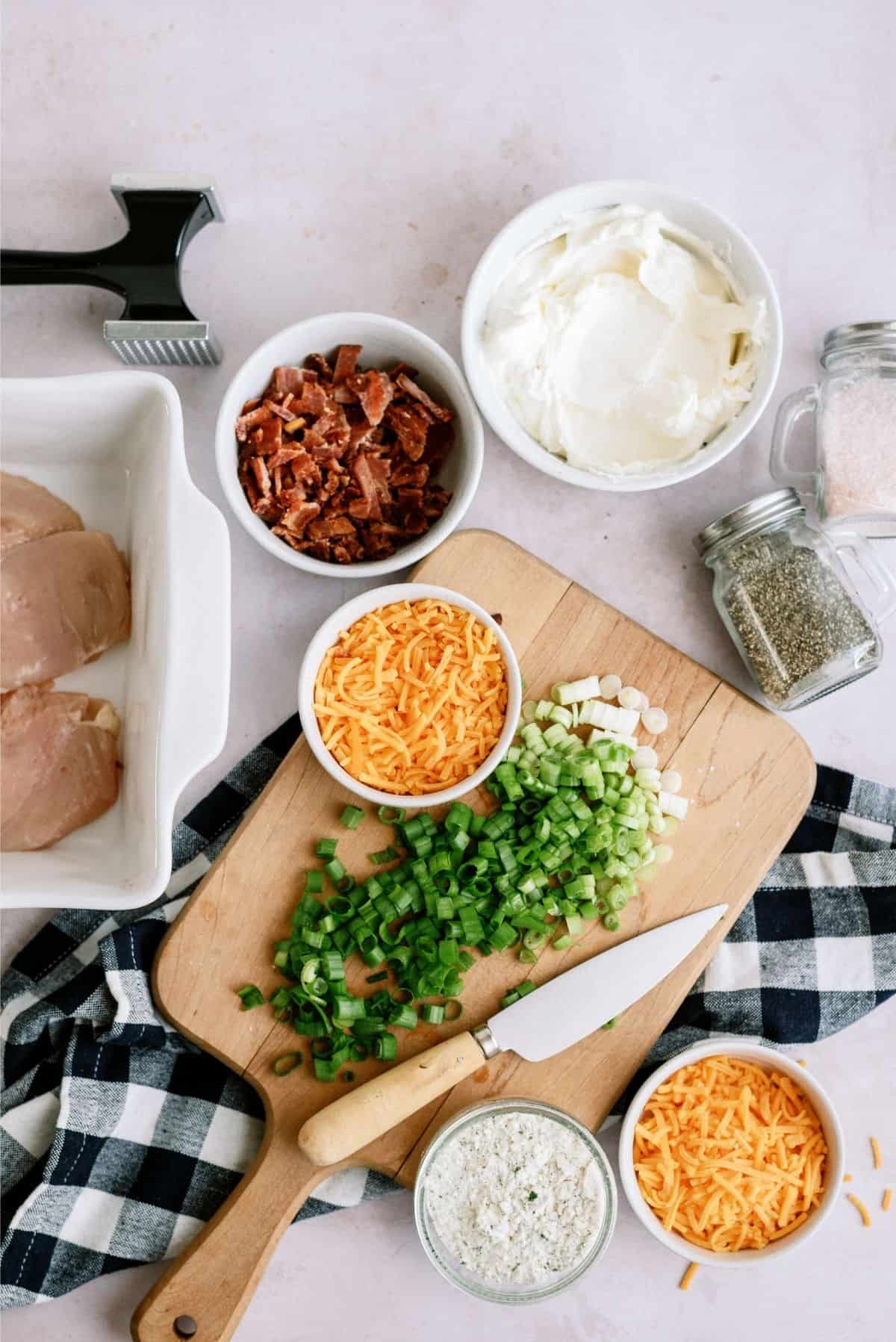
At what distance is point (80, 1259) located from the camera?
67.6 inches

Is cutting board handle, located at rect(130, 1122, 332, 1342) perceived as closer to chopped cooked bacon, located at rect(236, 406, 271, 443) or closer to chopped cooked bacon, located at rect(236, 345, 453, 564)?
chopped cooked bacon, located at rect(236, 345, 453, 564)

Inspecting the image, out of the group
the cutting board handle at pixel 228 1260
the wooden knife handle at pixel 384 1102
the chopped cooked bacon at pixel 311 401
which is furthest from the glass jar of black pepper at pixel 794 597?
the cutting board handle at pixel 228 1260

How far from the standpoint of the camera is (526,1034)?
5.52ft

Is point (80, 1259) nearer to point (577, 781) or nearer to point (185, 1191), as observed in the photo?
point (185, 1191)

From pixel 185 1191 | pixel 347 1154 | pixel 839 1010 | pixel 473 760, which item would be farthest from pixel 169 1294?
pixel 839 1010

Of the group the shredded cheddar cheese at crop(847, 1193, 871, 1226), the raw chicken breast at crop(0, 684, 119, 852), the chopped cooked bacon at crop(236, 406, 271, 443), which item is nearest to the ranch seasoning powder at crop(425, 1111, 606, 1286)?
the shredded cheddar cheese at crop(847, 1193, 871, 1226)

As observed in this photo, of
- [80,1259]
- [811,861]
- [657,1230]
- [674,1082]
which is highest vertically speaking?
[811,861]

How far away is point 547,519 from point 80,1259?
1.39 metres

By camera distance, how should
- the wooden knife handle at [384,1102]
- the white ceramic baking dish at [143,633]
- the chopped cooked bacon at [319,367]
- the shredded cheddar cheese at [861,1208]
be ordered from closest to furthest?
the white ceramic baking dish at [143,633]
the wooden knife handle at [384,1102]
the chopped cooked bacon at [319,367]
the shredded cheddar cheese at [861,1208]

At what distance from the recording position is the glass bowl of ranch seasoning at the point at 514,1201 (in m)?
1.64

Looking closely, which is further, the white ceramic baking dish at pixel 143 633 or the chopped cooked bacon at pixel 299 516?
the chopped cooked bacon at pixel 299 516

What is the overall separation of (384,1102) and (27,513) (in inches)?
39.2

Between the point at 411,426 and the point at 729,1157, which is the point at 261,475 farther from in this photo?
the point at 729,1157

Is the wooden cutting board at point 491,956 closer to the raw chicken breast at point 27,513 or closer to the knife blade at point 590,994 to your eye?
the knife blade at point 590,994
